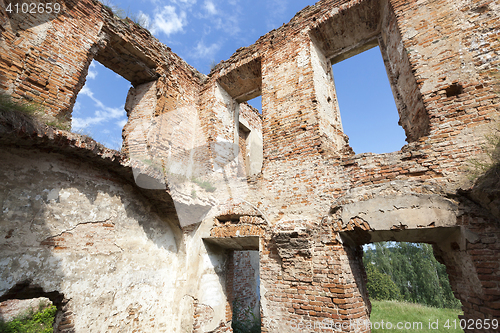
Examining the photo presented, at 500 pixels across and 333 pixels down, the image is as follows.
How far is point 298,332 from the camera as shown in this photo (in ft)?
11.5

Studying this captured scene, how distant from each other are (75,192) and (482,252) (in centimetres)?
573

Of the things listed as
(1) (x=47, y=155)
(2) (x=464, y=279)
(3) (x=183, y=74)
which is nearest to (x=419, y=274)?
(2) (x=464, y=279)

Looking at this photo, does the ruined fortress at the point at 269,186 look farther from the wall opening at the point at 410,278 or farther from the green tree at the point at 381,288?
the green tree at the point at 381,288

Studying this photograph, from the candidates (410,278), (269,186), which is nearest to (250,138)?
(269,186)

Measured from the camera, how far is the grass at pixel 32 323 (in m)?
6.11

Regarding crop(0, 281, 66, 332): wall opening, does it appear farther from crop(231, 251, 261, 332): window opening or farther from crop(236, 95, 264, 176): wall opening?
crop(236, 95, 264, 176): wall opening

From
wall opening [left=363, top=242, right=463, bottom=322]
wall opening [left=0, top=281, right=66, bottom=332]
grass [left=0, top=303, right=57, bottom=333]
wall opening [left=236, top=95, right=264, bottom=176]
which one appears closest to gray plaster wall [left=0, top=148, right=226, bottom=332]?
wall opening [left=0, top=281, right=66, bottom=332]

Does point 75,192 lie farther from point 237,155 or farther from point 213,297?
point 237,155

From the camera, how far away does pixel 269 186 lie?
4.62 m

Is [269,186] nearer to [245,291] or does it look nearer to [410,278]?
[245,291]

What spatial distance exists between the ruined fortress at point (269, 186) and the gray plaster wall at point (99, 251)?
0.02m

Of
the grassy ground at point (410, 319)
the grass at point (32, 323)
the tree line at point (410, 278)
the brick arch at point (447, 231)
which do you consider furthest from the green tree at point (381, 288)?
the grass at point (32, 323)

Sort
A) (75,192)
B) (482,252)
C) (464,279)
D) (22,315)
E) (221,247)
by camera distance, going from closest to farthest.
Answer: (482,252) < (464,279) < (75,192) < (221,247) < (22,315)

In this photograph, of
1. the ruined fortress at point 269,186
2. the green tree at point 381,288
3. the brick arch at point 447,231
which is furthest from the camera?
the green tree at point 381,288
